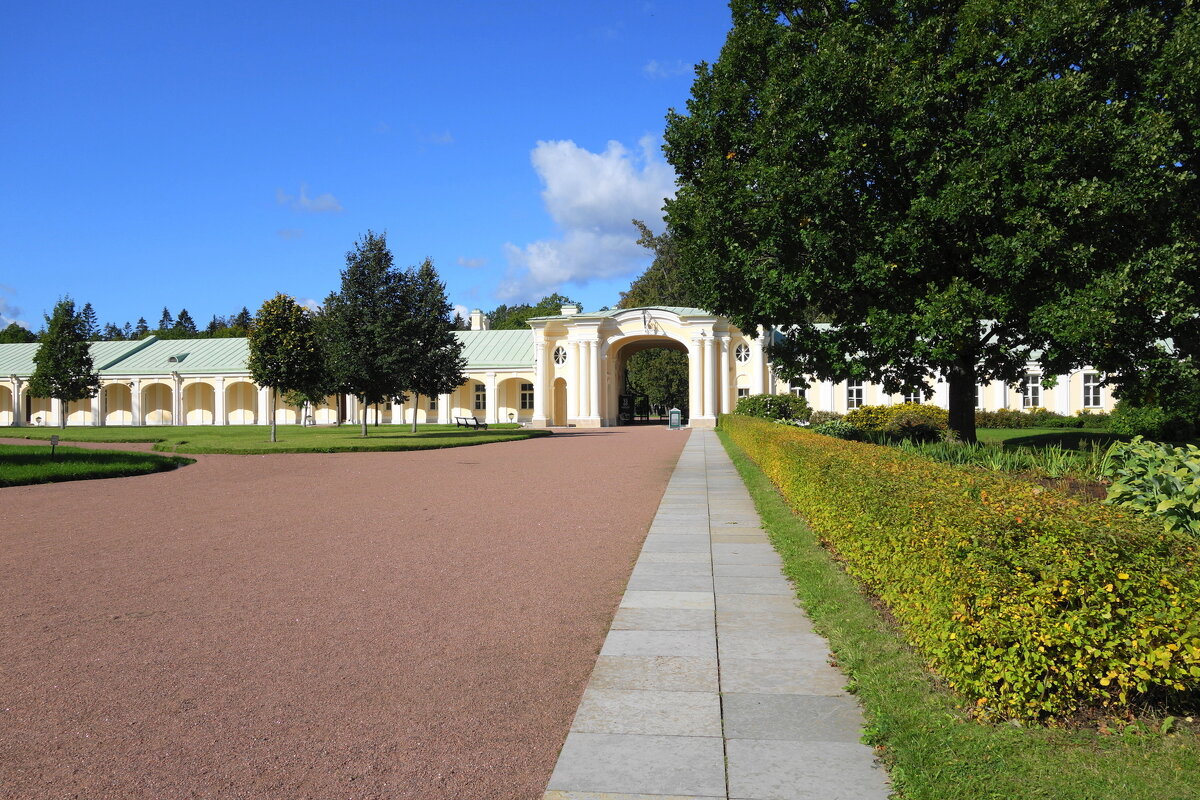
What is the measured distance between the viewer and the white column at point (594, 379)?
50.0m

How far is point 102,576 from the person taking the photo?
287 inches

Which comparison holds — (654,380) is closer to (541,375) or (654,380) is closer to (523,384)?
(523,384)

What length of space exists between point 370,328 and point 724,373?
75.1 feet

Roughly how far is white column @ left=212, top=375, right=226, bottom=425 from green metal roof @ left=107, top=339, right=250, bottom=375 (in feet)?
2.27

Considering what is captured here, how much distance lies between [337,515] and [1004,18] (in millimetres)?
13307

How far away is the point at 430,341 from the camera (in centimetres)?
3684

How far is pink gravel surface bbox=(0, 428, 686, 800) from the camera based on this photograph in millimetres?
3469

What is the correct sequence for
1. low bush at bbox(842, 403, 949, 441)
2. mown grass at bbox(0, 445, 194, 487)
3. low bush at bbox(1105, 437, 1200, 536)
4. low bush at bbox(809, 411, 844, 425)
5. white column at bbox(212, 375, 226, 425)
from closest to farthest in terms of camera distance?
low bush at bbox(1105, 437, 1200, 536), mown grass at bbox(0, 445, 194, 487), low bush at bbox(842, 403, 949, 441), low bush at bbox(809, 411, 844, 425), white column at bbox(212, 375, 226, 425)

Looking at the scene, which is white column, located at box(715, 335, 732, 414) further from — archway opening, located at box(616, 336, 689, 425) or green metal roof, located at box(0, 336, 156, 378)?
green metal roof, located at box(0, 336, 156, 378)

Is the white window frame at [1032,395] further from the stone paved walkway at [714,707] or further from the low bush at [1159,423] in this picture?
the stone paved walkway at [714,707]

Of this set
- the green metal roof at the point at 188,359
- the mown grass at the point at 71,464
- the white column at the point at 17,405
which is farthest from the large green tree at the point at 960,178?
the white column at the point at 17,405

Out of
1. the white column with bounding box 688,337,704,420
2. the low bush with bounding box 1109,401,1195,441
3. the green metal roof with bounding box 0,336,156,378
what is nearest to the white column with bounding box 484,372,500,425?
the white column with bounding box 688,337,704,420

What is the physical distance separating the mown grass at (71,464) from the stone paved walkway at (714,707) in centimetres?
Result: 1423

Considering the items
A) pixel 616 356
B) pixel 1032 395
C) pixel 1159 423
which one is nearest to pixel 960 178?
pixel 1159 423
